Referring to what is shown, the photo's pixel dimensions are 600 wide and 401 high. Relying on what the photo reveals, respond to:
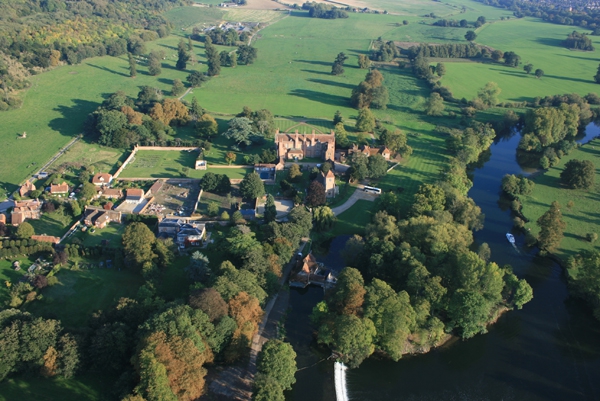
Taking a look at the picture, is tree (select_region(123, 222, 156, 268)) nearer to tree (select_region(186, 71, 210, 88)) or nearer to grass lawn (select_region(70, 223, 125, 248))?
grass lawn (select_region(70, 223, 125, 248))

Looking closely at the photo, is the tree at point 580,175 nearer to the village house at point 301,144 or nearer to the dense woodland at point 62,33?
the village house at point 301,144

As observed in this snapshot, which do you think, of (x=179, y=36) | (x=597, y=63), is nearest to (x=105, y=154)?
(x=179, y=36)

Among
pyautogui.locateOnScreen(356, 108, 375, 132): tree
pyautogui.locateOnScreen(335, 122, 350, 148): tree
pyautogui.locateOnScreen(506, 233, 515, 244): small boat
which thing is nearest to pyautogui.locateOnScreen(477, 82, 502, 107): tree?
pyautogui.locateOnScreen(356, 108, 375, 132): tree

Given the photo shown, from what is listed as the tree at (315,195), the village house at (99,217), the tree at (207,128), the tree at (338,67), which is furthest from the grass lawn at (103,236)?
the tree at (338,67)

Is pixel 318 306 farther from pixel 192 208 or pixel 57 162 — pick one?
pixel 57 162

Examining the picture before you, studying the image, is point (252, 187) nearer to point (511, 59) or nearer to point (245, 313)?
point (245, 313)
